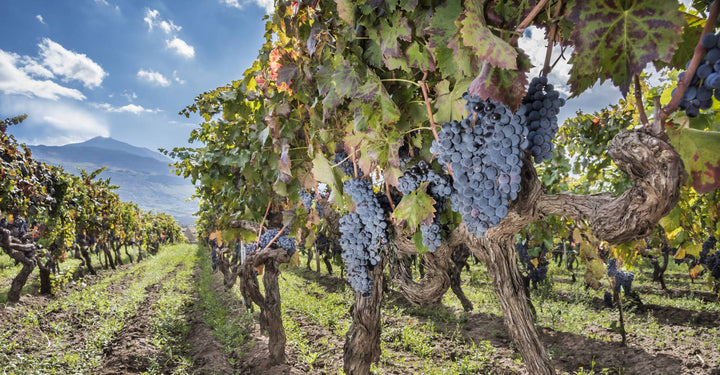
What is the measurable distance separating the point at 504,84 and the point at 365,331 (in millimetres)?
2043

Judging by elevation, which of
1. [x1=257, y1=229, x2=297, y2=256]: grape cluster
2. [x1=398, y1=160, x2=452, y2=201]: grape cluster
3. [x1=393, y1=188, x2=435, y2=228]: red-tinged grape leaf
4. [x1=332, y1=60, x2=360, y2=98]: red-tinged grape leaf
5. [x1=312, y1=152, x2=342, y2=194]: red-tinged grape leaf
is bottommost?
[x1=257, y1=229, x2=297, y2=256]: grape cluster

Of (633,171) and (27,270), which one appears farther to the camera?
(27,270)

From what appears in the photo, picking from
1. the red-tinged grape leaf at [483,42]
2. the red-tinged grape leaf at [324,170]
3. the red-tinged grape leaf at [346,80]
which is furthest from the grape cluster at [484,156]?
the red-tinged grape leaf at [324,170]

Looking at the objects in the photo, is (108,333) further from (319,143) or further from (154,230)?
(154,230)

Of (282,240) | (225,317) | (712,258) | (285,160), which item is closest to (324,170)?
(285,160)

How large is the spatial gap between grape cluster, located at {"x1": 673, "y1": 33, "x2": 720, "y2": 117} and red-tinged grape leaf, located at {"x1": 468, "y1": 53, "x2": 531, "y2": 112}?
290mm

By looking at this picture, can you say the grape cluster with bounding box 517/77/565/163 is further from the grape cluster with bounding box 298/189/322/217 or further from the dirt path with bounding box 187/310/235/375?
the dirt path with bounding box 187/310/235/375

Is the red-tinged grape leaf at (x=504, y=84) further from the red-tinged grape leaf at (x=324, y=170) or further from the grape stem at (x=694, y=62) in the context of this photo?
the red-tinged grape leaf at (x=324, y=170)

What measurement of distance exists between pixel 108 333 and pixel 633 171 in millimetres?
8576

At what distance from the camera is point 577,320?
7.65 metres

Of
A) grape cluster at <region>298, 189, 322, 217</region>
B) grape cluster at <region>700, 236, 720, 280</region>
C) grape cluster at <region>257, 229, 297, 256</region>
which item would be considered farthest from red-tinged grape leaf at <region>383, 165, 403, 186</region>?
grape cluster at <region>700, 236, 720, 280</region>

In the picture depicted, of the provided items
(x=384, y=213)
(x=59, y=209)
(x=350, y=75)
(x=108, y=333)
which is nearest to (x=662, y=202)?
(x=350, y=75)

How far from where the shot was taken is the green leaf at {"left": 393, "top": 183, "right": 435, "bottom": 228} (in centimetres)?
153

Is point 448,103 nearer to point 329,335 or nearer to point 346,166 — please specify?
point 346,166
